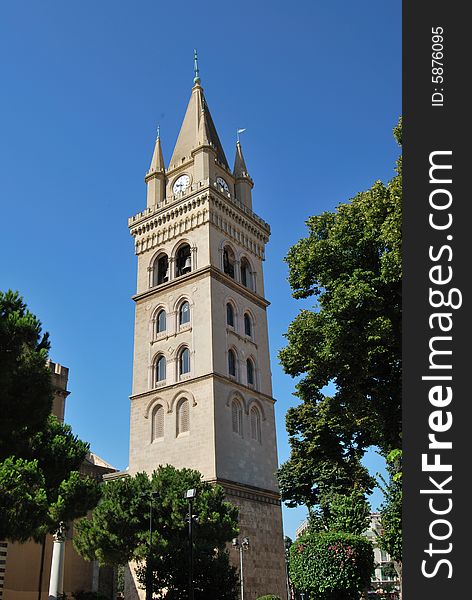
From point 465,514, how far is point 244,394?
107 feet

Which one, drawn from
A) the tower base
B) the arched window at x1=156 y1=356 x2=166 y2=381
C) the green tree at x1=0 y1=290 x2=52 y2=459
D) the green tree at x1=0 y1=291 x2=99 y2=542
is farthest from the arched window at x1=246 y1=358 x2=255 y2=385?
the green tree at x1=0 y1=290 x2=52 y2=459

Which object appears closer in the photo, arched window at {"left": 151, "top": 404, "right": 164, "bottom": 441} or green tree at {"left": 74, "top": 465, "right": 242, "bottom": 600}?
green tree at {"left": 74, "top": 465, "right": 242, "bottom": 600}

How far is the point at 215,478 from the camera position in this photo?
33.6 metres

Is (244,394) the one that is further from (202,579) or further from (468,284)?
(468,284)

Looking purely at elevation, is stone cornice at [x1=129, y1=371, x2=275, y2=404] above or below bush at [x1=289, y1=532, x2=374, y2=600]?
above

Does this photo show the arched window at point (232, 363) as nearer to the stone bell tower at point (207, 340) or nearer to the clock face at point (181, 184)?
the stone bell tower at point (207, 340)

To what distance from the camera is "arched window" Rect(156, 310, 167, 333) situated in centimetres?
4075

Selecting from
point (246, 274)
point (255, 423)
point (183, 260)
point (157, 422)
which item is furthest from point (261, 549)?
point (183, 260)

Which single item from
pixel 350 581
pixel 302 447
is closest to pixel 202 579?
pixel 350 581

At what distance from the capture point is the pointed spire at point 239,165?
47991 mm

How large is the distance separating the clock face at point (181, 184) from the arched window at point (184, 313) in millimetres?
9248

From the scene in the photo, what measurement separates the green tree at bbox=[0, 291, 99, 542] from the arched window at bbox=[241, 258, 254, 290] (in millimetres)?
25875

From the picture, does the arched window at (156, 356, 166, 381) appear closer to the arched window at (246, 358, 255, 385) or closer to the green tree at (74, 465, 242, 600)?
the arched window at (246, 358, 255, 385)

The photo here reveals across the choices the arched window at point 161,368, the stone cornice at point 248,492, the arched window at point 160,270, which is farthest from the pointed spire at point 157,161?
the stone cornice at point 248,492
